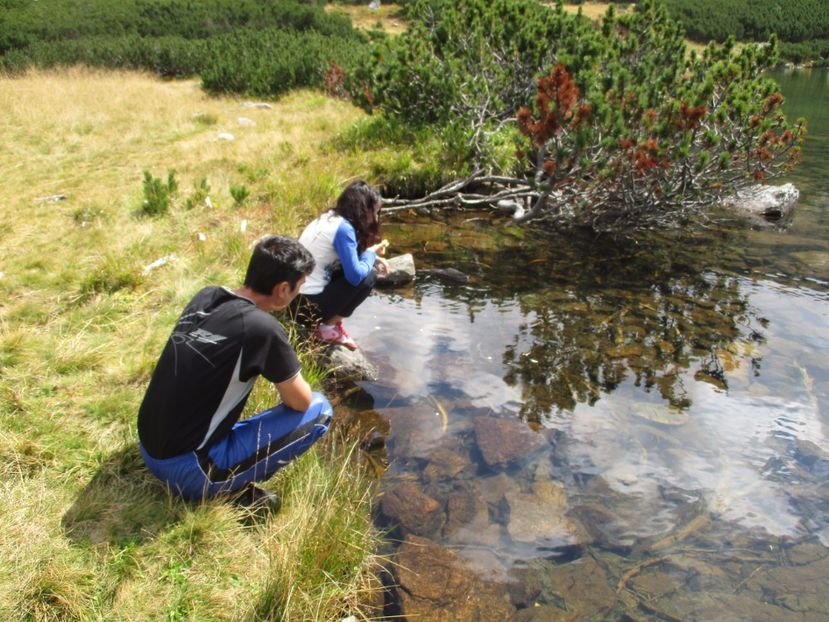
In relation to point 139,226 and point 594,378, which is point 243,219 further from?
point 594,378

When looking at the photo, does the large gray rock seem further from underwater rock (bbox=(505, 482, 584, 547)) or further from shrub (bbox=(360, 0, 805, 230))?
underwater rock (bbox=(505, 482, 584, 547))

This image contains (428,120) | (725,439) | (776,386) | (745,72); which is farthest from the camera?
(428,120)

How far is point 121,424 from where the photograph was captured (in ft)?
11.9

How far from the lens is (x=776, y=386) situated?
519cm

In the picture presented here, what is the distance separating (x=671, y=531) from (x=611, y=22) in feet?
26.8

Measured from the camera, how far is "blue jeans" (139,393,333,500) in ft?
9.86

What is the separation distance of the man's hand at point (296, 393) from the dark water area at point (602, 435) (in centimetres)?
95

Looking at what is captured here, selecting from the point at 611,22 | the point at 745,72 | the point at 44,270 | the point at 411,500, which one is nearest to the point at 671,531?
the point at 411,500

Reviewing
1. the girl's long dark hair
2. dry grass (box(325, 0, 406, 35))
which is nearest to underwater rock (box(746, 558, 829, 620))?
the girl's long dark hair

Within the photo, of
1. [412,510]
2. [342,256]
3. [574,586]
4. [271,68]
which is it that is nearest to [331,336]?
[342,256]

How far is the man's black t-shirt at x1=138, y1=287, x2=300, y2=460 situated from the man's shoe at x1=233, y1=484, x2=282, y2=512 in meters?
0.41

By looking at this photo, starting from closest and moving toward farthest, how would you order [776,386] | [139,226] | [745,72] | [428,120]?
[776,386] < [139,226] < [745,72] < [428,120]

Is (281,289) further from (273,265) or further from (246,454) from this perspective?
(246,454)

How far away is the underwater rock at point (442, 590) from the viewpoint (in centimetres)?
304
